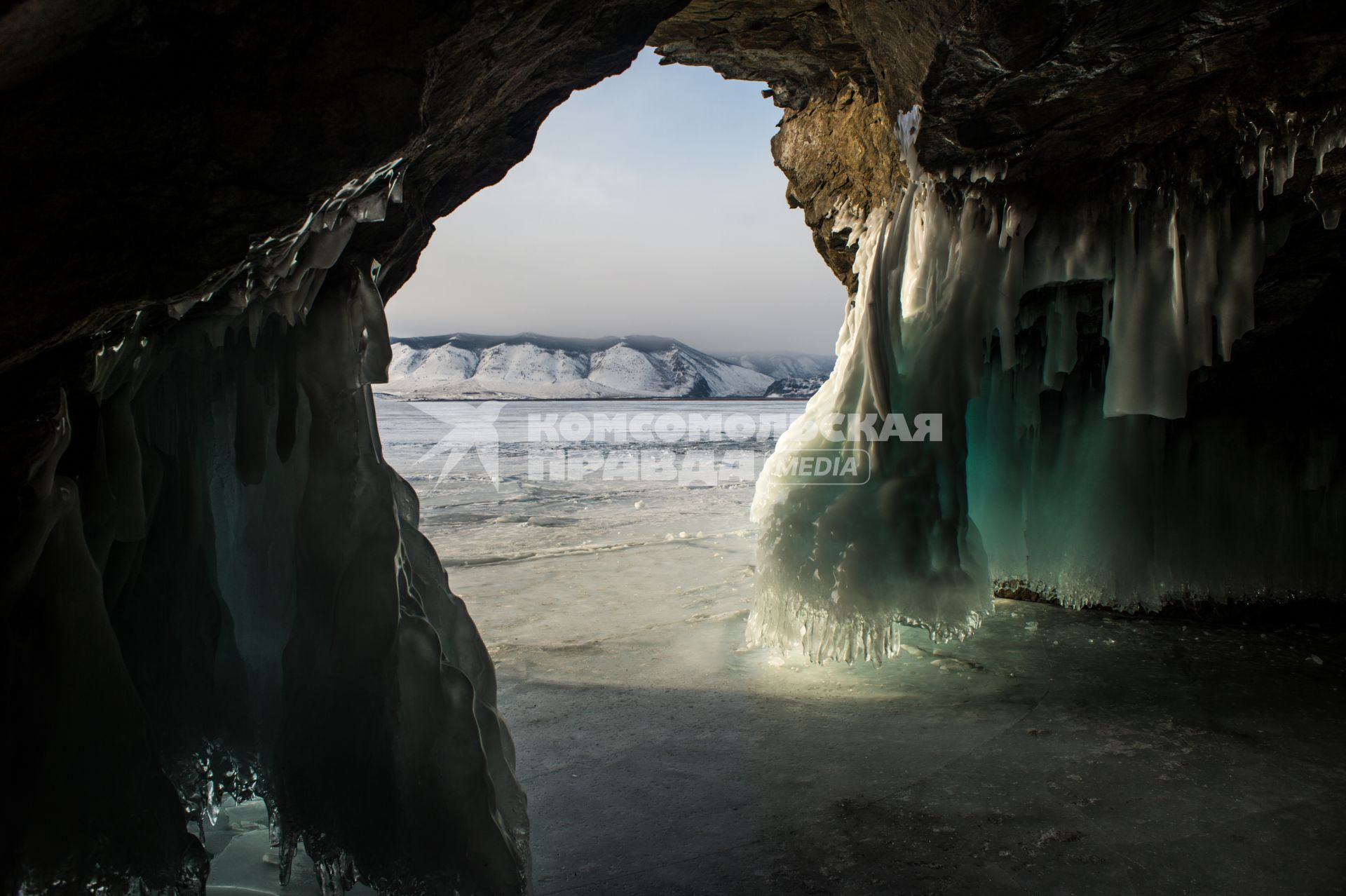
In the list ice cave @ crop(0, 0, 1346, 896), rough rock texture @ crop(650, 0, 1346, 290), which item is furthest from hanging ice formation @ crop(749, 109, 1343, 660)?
rough rock texture @ crop(650, 0, 1346, 290)

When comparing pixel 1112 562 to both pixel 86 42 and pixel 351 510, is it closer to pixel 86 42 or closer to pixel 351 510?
pixel 351 510

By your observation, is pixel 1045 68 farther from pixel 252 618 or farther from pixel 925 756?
pixel 252 618

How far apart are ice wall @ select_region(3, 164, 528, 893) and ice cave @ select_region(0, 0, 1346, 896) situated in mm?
11

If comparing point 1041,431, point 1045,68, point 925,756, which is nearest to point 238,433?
point 925,756

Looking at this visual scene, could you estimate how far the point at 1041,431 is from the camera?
17.6 feet

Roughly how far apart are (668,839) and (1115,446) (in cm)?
392

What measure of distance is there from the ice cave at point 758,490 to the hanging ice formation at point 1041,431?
0.08 feet

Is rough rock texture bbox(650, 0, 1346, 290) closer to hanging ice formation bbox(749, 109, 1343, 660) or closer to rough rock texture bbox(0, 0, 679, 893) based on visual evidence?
hanging ice formation bbox(749, 109, 1343, 660)

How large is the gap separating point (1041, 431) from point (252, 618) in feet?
15.4

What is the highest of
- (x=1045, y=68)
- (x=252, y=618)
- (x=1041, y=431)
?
(x=1045, y=68)

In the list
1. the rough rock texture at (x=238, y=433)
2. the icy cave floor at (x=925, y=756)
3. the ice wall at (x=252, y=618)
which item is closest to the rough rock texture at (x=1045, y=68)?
the rough rock texture at (x=238, y=433)

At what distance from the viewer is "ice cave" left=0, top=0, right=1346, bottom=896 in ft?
5.74

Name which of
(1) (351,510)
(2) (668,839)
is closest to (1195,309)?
(2) (668,839)

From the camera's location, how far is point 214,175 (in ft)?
5.52
